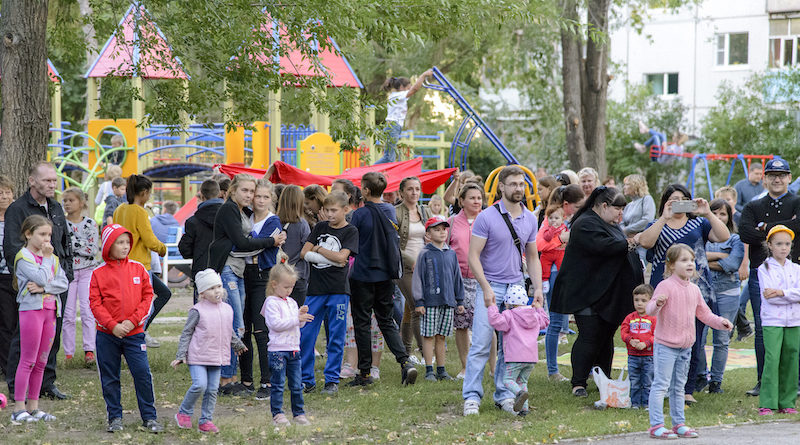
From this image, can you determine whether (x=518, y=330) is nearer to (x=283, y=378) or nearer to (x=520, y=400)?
(x=520, y=400)

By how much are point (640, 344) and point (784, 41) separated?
35646mm

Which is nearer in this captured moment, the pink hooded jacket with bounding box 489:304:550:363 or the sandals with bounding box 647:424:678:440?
the sandals with bounding box 647:424:678:440

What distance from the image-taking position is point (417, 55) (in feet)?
104

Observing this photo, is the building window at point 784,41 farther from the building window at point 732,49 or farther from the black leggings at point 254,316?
the black leggings at point 254,316

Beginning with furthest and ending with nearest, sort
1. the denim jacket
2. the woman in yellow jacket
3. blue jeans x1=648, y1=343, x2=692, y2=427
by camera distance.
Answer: the woman in yellow jacket → the denim jacket → blue jeans x1=648, y1=343, x2=692, y2=427

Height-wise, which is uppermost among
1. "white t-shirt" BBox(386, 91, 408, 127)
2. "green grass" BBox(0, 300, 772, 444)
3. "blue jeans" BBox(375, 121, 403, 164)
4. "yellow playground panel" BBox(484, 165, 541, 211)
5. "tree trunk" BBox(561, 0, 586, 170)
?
"tree trunk" BBox(561, 0, 586, 170)

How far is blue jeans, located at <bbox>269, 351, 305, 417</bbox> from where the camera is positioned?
7.23m

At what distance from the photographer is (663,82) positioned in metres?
43.4

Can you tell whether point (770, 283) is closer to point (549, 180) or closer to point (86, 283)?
point (549, 180)

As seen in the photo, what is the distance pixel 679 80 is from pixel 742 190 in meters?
Answer: 28.3

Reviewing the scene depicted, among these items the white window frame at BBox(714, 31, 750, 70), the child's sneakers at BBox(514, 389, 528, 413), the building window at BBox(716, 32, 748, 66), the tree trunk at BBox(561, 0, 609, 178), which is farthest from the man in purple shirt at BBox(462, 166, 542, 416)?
the building window at BBox(716, 32, 748, 66)

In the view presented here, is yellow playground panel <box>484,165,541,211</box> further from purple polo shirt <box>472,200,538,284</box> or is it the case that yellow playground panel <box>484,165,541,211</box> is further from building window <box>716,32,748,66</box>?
building window <box>716,32,748,66</box>

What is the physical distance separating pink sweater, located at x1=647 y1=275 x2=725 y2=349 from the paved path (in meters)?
0.66

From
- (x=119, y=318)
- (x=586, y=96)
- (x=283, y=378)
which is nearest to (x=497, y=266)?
(x=283, y=378)
